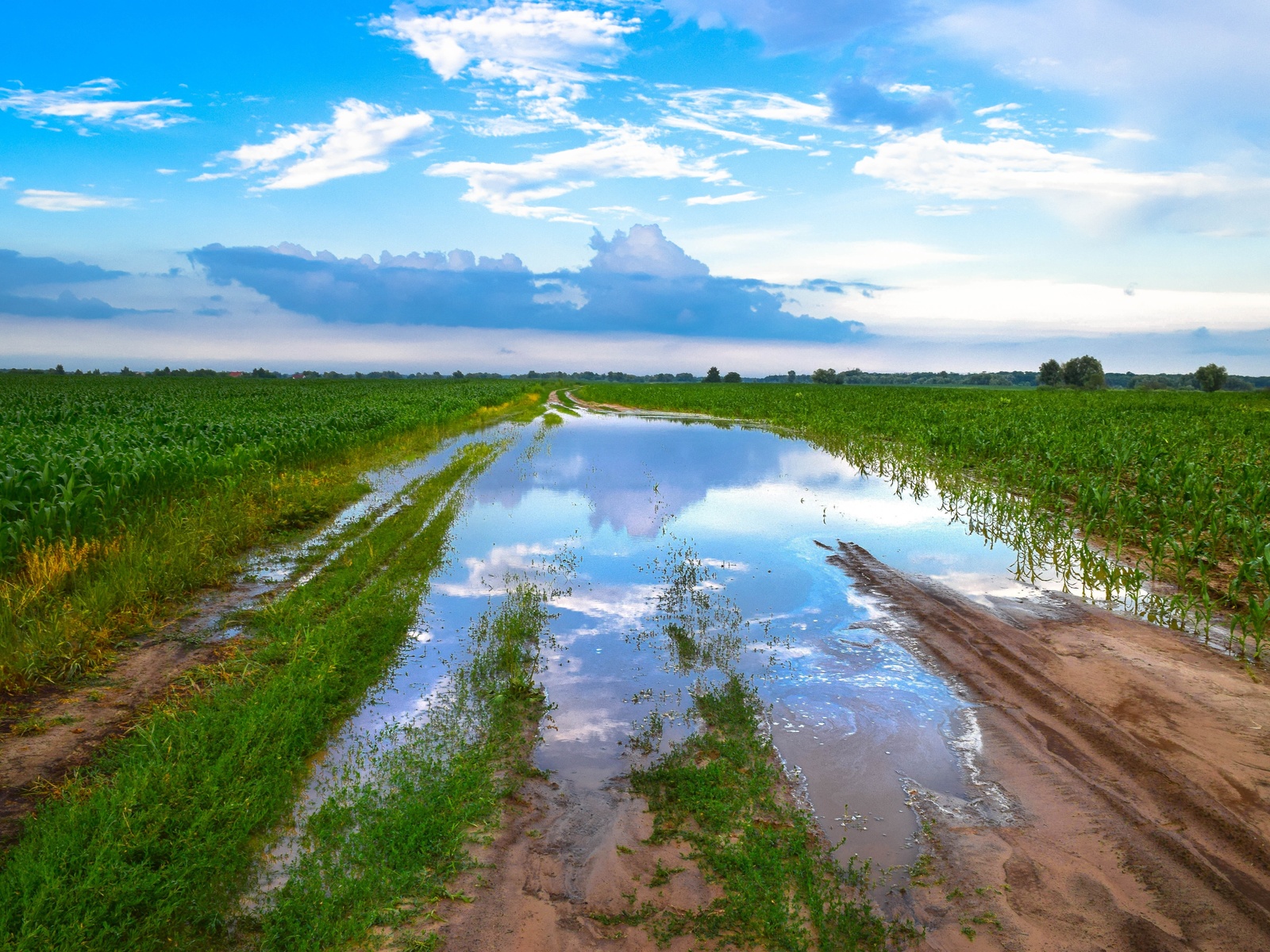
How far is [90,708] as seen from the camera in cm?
538

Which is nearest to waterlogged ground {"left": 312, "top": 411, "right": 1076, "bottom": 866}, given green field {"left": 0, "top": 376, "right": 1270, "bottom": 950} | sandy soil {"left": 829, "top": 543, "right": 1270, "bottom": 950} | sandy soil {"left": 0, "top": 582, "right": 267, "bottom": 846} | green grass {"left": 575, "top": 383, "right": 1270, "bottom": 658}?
green field {"left": 0, "top": 376, "right": 1270, "bottom": 950}

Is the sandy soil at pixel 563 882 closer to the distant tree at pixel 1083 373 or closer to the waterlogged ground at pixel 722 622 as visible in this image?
the waterlogged ground at pixel 722 622

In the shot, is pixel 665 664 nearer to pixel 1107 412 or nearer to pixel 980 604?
pixel 980 604

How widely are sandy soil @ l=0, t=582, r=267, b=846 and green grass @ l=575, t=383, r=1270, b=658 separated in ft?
31.2

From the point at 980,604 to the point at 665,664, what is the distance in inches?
159

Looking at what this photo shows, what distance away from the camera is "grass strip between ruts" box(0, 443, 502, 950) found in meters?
3.21

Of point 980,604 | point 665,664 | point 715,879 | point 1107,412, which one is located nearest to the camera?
point 715,879

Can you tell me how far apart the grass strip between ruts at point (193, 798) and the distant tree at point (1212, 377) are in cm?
13348

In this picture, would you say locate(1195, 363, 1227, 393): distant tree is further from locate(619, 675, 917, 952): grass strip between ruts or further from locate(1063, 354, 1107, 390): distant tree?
locate(619, 675, 917, 952): grass strip between ruts

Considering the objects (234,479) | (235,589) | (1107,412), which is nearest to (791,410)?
(1107,412)

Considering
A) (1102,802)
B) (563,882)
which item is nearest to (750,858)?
(563,882)

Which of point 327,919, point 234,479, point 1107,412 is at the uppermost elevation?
point 1107,412

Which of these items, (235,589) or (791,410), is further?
(791,410)

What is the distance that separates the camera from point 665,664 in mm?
6336
